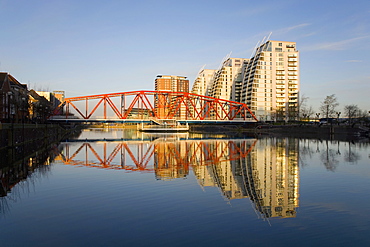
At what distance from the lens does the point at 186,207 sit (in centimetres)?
1349

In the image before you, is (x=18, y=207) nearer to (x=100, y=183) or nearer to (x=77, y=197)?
(x=77, y=197)

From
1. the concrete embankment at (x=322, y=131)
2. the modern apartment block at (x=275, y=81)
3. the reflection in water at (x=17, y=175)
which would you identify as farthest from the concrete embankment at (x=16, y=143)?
the modern apartment block at (x=275, y=81)

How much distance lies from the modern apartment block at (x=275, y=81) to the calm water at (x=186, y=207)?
106 metres

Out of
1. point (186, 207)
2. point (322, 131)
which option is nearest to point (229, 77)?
point (322, 131)

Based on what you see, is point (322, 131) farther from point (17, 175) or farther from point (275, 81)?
point (17, 175)

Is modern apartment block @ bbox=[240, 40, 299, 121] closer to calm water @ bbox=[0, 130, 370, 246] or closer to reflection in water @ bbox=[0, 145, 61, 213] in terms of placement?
calm water @ bbox=[0, 130, 370, 246]

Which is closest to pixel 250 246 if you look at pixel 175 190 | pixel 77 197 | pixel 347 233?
pixel 347 233

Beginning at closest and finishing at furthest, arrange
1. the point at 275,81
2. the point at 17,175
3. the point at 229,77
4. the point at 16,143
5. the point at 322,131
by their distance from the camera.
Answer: the point at 17,175 → the point at 16,143 → the point at 322,131 → the point at 275,81 → the point at 229,77

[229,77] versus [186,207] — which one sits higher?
[229,77]

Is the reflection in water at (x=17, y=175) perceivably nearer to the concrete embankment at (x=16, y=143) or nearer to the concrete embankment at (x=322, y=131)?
the concrete embankment at (x=16, y=143)

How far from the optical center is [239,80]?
15738 cm

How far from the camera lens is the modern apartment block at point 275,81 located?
411ft

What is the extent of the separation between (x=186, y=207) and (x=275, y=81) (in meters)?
121

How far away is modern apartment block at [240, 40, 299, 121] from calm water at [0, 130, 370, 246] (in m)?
106
